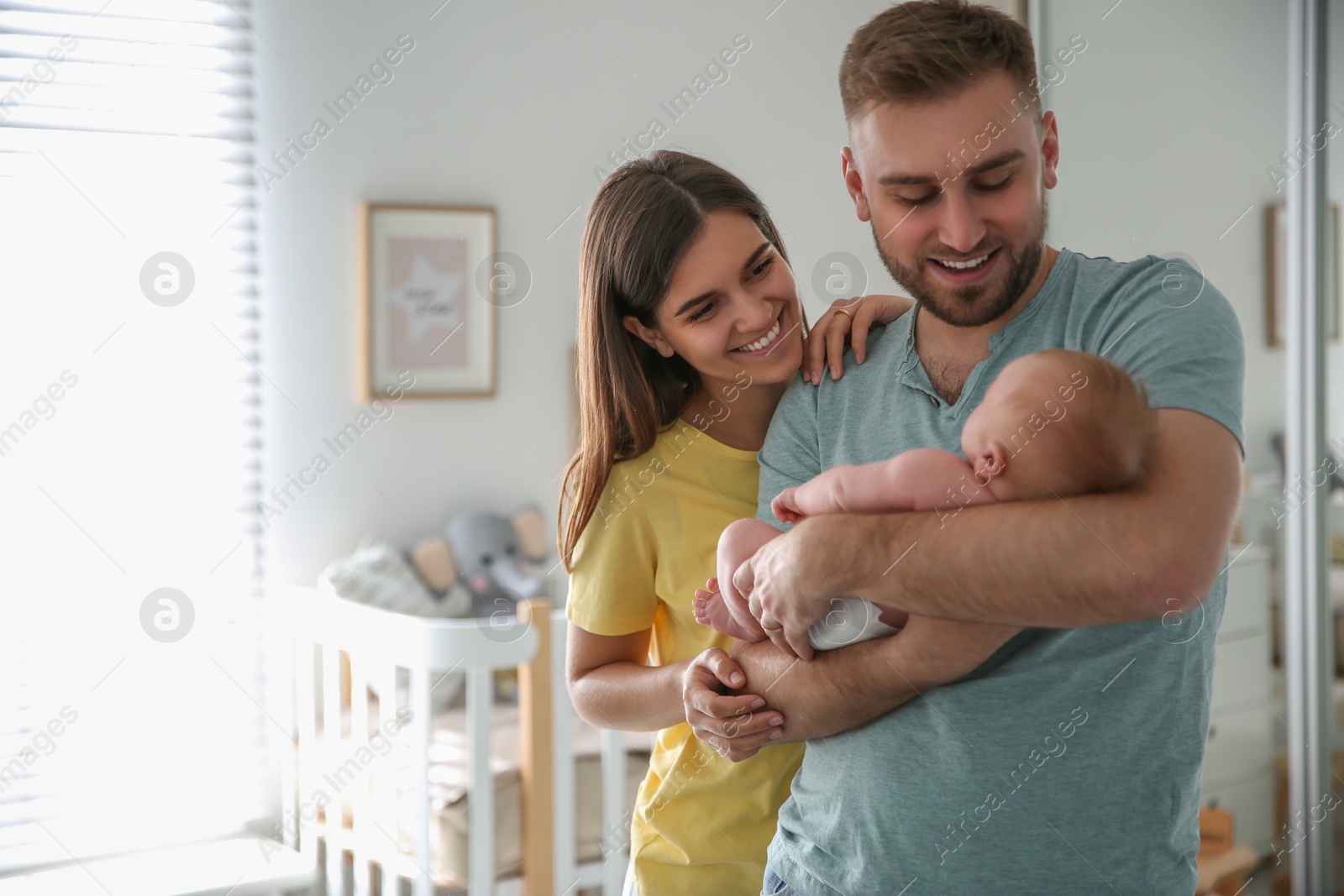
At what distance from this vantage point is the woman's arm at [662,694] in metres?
1.02

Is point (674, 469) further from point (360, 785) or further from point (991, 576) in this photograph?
point (360, 785)

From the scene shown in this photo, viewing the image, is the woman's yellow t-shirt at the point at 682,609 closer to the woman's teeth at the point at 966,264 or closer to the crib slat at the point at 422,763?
the woman's teeth at the point at 966,264

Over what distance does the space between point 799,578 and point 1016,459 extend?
0.21m

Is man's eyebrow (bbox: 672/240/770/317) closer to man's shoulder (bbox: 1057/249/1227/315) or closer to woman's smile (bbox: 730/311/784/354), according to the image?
woman's smile (bbox: 730/311/784/354)

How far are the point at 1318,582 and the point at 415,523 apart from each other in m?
2.19

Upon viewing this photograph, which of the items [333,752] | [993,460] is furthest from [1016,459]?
[333,752]

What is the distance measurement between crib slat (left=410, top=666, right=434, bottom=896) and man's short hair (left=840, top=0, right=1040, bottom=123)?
53.8 inches

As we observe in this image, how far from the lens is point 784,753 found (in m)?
1.21

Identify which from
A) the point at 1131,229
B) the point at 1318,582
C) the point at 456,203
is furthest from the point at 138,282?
the point at 1318,582

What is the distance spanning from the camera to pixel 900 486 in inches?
36.9

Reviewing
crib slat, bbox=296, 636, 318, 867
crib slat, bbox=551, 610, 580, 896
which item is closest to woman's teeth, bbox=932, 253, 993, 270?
crib slat, bbox=551, 610, 580, 896

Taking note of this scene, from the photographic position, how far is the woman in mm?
1201

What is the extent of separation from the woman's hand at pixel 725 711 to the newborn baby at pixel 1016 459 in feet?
0.24

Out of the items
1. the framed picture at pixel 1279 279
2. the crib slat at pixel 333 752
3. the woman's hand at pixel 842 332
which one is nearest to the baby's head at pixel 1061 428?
the woman's hand at pixel 842 332
